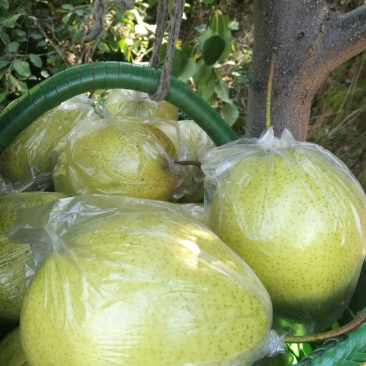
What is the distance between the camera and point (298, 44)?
3.34 ft

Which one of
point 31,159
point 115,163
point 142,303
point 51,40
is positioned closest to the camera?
point 142,303

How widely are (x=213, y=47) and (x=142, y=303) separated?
1.18 metres

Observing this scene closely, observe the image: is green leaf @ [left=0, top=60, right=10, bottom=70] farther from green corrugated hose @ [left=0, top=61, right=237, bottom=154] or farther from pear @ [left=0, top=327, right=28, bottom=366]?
pear @ [left=0, top=327, right=28, bottom=366]

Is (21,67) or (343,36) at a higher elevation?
(343,36)

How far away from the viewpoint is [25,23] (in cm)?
367

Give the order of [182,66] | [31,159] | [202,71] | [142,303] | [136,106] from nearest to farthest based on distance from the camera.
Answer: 1. [142,303]
2. [31,159]
3. [136,106]
4. [182,66]
5. [202,71]

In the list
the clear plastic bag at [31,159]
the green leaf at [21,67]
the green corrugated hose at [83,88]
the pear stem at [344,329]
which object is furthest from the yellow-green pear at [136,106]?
the green leaf at [21,67]

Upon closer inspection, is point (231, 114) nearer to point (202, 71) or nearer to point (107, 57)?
point (202, 71)

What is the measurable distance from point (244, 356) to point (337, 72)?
363 centimetres

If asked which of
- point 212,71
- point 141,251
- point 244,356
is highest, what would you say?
point 212,71

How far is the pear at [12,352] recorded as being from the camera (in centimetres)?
80

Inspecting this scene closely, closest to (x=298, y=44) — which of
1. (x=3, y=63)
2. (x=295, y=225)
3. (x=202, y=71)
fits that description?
(x=295, y=225)

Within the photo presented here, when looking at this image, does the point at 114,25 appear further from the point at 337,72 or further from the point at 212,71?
the point at 212,71

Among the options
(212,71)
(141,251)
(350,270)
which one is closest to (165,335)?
(141,251)
